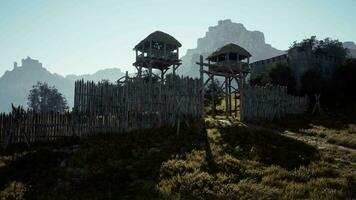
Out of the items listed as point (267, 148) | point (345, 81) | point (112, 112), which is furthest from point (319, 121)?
point (112, 112)

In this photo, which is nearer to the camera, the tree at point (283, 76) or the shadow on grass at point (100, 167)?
the shadow on grass at point (100, 167)

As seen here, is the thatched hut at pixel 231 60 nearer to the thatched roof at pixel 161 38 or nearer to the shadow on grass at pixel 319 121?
the thatched roof at pixel 161 38

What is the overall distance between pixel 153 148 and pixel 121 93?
223 inches

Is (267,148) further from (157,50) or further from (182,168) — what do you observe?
(157,50)

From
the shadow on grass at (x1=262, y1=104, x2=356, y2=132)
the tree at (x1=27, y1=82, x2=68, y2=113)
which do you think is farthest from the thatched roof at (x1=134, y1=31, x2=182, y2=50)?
the tree at (x1=27, y1=82, x2=68, y2=113)

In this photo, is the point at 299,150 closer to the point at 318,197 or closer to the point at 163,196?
the point at 318,197

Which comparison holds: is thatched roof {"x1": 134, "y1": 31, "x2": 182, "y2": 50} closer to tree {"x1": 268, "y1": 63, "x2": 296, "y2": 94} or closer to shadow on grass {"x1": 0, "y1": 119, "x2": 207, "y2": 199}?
tree {"x1": 268, "y1": 63, "x2": 296, "y2": 94}

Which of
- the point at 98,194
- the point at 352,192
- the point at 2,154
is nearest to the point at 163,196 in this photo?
the point at 98,194

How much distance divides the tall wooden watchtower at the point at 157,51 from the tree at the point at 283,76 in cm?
1069

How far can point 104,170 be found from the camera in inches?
496

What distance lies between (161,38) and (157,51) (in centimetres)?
131

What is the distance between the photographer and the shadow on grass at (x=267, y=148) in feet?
46.2

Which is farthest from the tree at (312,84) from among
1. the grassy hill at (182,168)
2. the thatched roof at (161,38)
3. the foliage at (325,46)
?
the grassy hill at (182,168)

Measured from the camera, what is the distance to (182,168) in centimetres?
1258
